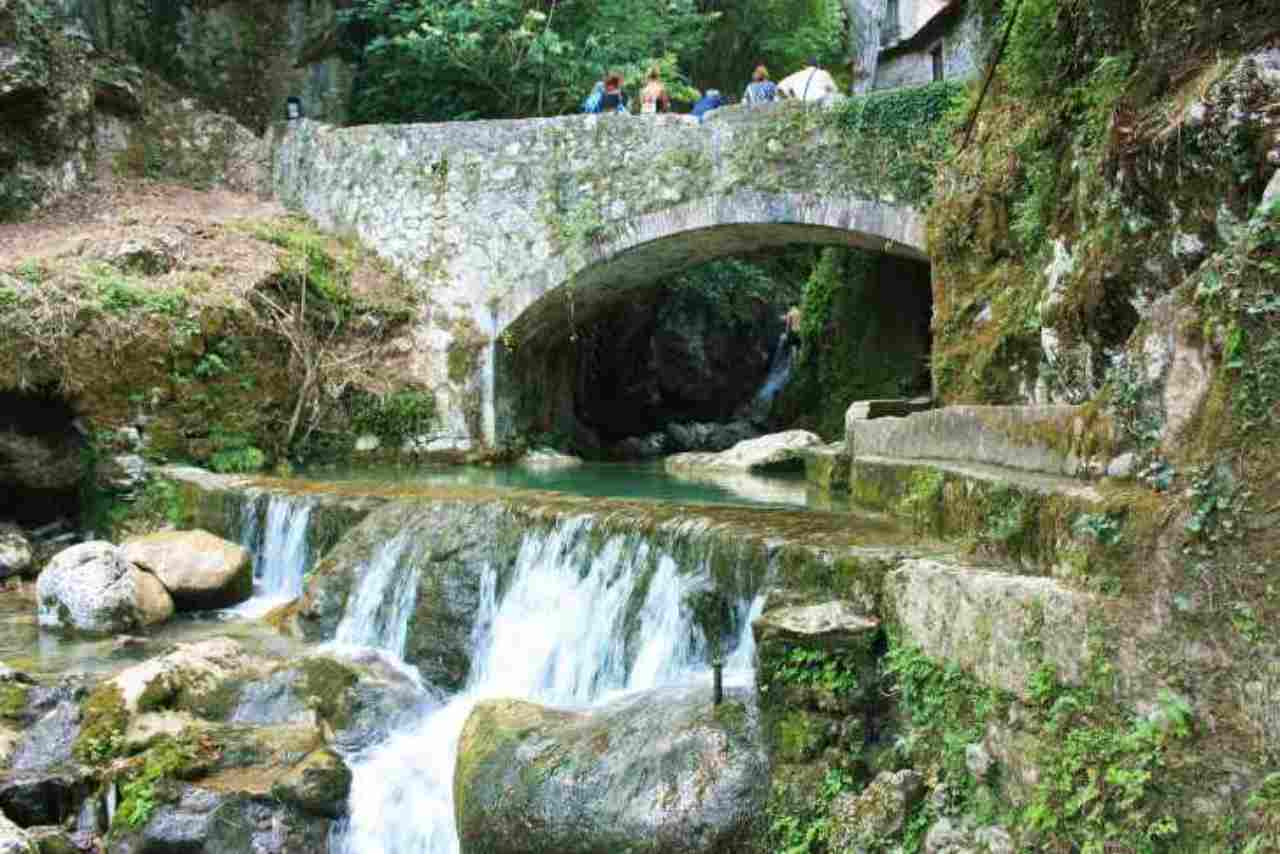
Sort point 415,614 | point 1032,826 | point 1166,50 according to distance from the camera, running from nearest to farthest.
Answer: point 1032,826
point 1166,50
point 415,614

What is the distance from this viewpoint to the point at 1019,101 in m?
6.75

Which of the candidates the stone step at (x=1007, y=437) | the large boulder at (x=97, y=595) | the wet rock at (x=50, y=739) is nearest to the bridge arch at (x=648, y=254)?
the stone step at (x=1007, y=437)

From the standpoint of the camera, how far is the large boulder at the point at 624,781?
336cm

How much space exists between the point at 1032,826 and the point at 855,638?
3.20 feet

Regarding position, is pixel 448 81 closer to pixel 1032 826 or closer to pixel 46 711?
pixel 46 711

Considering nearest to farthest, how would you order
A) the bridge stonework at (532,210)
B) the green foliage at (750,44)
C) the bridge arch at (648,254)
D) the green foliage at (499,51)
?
the bridge arch at (648,254) < the bridge stonework at (532,210) < the green foliage at (499,51) < the green foliage at (750,44)

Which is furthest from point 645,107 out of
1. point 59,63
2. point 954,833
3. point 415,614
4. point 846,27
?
point 846,27

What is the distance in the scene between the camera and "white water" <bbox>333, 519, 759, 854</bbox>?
166 inches

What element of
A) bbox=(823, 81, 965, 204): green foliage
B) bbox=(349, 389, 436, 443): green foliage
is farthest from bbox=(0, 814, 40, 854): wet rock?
bbox=(823, 81, 965, 204): green foliage

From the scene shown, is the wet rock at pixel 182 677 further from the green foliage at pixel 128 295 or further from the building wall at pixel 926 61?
the building wall at pixel 926 61

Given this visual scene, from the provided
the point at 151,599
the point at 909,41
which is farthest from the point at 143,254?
the point at 909,41

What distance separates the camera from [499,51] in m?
13.6

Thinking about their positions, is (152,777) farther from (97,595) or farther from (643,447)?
(643,447)

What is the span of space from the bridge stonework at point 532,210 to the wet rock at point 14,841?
7.76 meters
